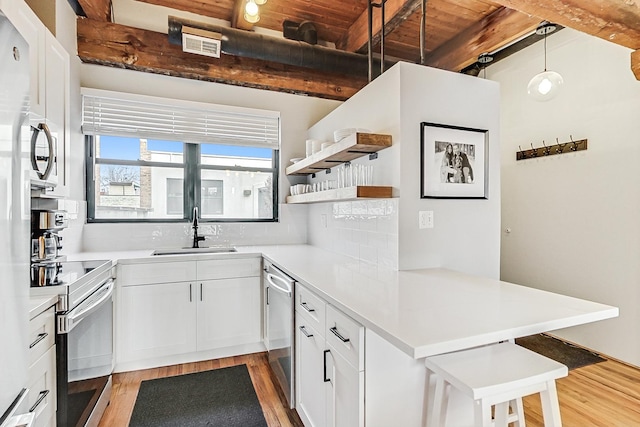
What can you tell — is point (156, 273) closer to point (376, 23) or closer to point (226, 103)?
point (226, 103)

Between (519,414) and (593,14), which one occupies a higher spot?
(593,14)

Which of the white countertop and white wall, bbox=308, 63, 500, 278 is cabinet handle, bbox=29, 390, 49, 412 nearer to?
the white countertop

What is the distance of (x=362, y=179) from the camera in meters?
2.33

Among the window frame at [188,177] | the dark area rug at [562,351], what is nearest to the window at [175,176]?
the window frame at [188,177]

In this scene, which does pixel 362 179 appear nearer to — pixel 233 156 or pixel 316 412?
pixel 316 412

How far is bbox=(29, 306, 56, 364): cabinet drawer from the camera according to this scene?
1283mm

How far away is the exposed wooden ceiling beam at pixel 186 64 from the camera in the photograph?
2.86 m

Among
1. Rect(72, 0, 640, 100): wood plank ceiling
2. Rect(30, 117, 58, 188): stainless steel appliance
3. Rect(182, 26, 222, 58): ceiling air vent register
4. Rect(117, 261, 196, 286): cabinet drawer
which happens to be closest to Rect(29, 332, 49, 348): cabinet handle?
Rect(30, 117, 58, 188): stainless steel appliance

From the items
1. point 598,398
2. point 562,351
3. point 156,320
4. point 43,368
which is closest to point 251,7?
point 43,368

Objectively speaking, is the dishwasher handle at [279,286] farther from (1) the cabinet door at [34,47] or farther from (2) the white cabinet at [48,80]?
(1) the cabinet door at [34,47]

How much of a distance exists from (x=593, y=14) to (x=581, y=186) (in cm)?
166

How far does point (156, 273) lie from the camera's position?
101 inches

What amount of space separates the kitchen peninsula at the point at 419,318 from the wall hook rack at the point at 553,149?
2.11 m

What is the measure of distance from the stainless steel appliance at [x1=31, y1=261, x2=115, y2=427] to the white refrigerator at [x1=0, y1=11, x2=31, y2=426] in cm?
69
